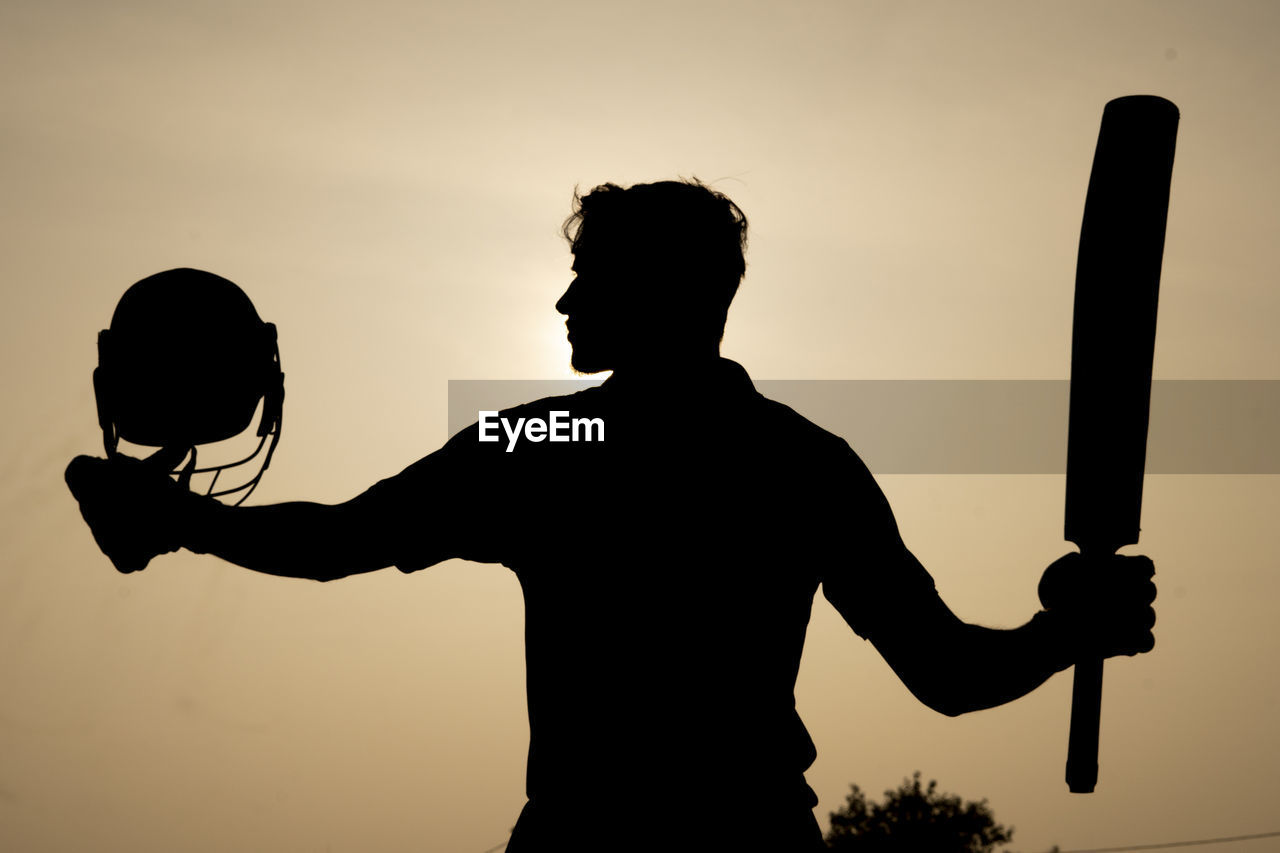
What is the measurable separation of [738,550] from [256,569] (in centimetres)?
116

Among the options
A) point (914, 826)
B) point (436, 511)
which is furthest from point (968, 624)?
point (914, 826)

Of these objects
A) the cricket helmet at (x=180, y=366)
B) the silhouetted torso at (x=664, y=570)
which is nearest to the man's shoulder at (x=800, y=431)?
the silhouetted torso at (x=664, y=570)

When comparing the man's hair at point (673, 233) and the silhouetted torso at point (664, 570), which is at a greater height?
the man's hair at point (673, 233)

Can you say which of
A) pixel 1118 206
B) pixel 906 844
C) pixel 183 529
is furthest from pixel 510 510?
pixel 906 844

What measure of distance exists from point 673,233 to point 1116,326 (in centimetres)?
114

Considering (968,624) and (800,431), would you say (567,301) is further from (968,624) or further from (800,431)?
(968,624)

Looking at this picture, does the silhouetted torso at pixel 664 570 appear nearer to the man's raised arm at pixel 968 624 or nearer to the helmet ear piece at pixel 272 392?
the man's raised arm at pixel 968 624

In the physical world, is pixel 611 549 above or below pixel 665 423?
below

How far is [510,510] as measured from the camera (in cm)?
334

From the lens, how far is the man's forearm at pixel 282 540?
10.6 feet

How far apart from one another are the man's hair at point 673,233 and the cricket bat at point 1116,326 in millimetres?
916

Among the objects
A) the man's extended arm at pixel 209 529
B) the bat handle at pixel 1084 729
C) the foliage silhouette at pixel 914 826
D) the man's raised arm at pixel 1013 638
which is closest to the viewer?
the man's extended arm at pixel 209 529

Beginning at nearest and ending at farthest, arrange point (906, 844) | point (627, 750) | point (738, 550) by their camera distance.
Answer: point (627, 750), point (738, 550), point (906, 844)

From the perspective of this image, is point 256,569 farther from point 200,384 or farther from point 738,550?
point 738,550
